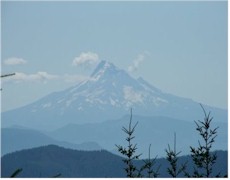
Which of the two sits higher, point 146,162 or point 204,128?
point 204,128

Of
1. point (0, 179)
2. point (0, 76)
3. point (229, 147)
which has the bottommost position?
point (0, 179)

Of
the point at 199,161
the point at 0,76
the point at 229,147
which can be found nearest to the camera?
the point at 0,76

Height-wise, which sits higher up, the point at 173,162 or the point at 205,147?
the point at 205,147

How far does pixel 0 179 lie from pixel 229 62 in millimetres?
1746

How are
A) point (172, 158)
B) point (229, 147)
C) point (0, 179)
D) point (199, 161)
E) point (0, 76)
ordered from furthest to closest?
point (172, 158)
point (199, 161)
point (229, 147)
point (0, 179)
point (0, 76)

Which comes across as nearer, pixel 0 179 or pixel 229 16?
pixel 0 179

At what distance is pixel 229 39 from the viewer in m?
3.29

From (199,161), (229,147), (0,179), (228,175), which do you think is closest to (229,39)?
(229,147)

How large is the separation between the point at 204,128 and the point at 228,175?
4.63 metres

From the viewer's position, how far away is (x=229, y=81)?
3.10 meters

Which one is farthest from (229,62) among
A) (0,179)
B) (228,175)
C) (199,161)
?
(199,161)

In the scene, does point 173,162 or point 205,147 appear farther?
point 173,162

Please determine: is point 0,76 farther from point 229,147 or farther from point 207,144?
point 207,144

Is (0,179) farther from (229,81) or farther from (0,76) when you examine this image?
(229,81)
